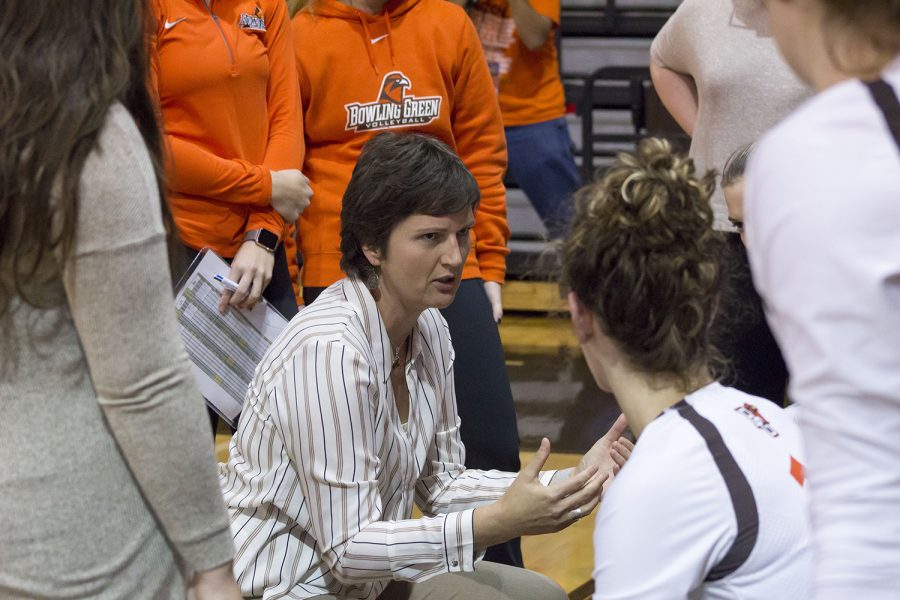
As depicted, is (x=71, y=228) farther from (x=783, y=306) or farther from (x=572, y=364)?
(x=572, y=364)

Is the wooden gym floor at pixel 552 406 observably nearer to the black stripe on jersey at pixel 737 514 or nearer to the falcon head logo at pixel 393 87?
the falcon head logo at pixel 393 87

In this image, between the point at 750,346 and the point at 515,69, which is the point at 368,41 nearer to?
the point at 750,346

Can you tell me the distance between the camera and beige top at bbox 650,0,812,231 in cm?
243

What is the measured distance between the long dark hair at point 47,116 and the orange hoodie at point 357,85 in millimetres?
1498

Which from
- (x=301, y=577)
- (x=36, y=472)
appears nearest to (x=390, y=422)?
(x=301, y=577)

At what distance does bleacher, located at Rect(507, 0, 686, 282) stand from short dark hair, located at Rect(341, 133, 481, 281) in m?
4.21

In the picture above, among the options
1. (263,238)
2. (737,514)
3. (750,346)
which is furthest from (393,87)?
(737,514)

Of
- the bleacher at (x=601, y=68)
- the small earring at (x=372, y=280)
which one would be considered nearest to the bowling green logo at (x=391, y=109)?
the small earring at (x=372, y=280)

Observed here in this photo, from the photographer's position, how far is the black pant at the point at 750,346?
2.43 metres

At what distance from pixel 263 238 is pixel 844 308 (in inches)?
69.9

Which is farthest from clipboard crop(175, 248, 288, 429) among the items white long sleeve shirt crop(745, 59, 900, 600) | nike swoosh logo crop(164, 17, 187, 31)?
white long sleeve shirt crop(745, 59, 900, 600)

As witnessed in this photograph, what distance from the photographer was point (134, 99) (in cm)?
125

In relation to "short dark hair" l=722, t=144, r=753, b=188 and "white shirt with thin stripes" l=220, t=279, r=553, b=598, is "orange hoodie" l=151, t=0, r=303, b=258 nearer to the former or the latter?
"white shirt with thin stripes" l=220, t=279, r=553, b=598

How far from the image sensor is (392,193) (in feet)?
7.22
